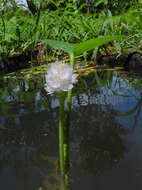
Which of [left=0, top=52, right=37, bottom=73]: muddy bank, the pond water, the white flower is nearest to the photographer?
the white flower

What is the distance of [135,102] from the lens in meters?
1.34

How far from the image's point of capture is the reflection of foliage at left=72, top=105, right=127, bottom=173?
0.84 meters

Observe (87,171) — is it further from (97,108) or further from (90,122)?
(97,108)

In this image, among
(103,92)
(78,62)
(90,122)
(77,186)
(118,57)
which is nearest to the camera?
(77,186)

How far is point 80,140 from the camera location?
0.99m

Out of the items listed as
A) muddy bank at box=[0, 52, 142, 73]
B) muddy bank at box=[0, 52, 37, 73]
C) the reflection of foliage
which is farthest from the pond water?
muddy bank at box=[0, 52, 37, 73]

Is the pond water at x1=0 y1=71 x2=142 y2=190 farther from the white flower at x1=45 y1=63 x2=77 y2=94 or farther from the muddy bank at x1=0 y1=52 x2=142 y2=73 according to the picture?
the muddy bank at x1=0 y1=52 x2=142 y2=73

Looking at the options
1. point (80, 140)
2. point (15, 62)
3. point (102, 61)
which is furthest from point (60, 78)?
point (15, 62)

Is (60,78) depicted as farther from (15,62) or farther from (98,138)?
(15,62)

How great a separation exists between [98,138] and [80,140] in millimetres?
60

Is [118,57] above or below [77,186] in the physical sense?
above

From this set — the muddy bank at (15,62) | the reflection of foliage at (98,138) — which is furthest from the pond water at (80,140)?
the muddy bank at (15,62)

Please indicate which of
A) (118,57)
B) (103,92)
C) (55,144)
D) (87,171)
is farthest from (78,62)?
(87,171)

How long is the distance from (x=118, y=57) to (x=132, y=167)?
1.87 metres
